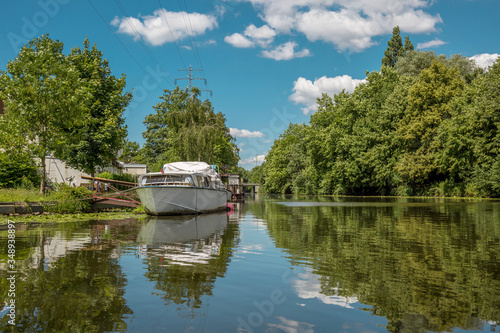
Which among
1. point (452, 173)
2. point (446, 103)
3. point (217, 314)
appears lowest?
point (217, 314)

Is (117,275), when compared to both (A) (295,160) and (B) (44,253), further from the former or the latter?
(A) (295,160)

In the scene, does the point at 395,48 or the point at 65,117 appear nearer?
the point at 65,117

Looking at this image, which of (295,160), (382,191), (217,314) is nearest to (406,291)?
(217,314)

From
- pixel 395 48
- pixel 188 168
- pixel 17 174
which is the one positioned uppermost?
pixel 395 48

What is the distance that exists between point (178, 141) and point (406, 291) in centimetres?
3862

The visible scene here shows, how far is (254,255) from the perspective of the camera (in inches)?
360

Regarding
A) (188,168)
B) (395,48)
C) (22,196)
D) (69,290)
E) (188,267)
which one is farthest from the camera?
(395,48)

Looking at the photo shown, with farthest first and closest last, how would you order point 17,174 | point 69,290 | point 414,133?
point 414,133
point 17,174
point 69,290

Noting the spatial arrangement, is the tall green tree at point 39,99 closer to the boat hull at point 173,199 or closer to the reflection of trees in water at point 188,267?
the boat hull at point 173,199

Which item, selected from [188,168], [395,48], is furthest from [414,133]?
[395,48]

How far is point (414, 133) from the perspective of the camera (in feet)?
161

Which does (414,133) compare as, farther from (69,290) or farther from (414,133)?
(69,290)

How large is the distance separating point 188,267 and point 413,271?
3.97 meters

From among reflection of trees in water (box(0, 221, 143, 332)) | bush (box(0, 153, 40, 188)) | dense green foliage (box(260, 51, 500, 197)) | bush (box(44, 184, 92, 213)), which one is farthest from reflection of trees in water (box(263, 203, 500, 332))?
dense green foliage (box(260, 51, 500, 197))
